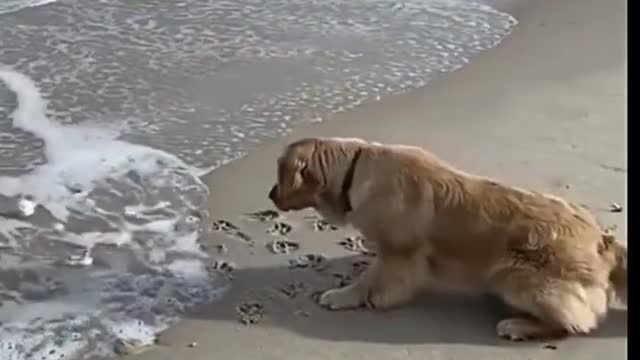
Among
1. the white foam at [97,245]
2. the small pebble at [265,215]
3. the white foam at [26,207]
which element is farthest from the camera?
the white foam at [26,207]

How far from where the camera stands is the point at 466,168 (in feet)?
15.6

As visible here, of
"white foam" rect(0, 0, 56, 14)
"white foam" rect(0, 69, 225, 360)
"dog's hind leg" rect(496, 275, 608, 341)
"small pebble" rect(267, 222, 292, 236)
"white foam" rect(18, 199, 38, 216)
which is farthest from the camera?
"white foam" rect(0, 0, 56, 14)

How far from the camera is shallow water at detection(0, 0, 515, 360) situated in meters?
3.82

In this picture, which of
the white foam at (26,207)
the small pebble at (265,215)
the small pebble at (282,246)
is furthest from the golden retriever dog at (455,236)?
the white foam at (26,207)

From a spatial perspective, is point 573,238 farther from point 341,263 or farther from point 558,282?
point 341,263

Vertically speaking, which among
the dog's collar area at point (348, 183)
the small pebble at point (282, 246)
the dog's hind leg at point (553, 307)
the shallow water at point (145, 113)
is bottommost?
the shallow water at point (145, 113)

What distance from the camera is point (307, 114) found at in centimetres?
556

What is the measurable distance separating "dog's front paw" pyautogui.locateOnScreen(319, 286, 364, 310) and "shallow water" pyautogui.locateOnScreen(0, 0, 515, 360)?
403 millimetres

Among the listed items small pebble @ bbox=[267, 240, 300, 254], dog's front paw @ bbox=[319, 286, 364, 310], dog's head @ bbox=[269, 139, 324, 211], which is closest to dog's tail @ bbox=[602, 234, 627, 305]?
dog's front paw @ bbox=[319, 286, 364, 310]

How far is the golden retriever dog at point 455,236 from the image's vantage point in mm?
3391

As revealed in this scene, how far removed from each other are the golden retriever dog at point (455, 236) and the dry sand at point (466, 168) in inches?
4.0

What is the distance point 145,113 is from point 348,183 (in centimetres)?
222

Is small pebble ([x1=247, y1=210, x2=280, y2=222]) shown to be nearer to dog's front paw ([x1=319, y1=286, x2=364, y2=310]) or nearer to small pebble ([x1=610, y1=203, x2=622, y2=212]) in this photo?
dog's front paw ([x1=319, y1=286, x2=364, y2=310])

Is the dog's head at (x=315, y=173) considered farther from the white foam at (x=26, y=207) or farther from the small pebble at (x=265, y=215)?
the white foam at (x=26, y=207)
